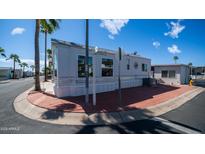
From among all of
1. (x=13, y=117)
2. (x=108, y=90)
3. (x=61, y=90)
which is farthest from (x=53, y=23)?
(x=13, y=117)

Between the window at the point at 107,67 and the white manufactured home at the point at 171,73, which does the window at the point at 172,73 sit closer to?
the white manufactured home at the point at 171,73

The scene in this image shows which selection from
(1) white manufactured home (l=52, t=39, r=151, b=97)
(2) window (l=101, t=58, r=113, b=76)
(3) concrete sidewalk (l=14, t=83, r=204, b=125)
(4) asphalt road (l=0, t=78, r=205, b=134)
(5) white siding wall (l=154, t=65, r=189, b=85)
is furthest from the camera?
(5) white siding wall (l=154, t=65, r=189, b=85)

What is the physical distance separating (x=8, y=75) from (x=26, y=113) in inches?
1957

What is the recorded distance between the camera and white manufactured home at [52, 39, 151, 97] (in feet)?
27.4

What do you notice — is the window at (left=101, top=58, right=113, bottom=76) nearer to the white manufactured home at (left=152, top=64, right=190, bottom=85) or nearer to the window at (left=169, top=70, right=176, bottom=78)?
the white manufactured home at (left=152, top=64, right=190, bottom=85)

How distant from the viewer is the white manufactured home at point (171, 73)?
19.3 m

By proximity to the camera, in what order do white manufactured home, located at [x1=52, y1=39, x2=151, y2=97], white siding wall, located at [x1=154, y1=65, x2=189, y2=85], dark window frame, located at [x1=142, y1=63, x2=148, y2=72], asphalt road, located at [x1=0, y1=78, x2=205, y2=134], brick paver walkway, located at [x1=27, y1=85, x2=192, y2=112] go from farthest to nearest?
white siding wall, located at [x1=154, y1=65, x2=189, y2=85] < dark window frame, located at [x1=142, y1=63, x2=148, y2=72] < white manufactured home, located at [x1=52, y1=39, x2=151, y2=97] < brick paver walkway, located at [x1=27, y1=85, x2=192, y2=112] < asphalt road, located at [x1=0, y1=78, x2=205, y2=134]

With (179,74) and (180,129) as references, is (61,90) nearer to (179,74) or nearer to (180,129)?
(180,129)

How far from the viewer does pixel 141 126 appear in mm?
4566

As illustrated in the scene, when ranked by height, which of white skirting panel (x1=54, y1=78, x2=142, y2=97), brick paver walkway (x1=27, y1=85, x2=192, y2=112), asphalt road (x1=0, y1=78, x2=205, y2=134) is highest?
white skirting panel (x1=54, y1=78, x2=142, y2=97)

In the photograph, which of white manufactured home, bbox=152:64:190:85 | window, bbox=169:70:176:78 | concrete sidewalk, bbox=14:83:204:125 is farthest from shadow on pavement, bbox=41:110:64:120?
window, bbox=169:70:176:78

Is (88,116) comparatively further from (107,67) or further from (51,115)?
(107,67)

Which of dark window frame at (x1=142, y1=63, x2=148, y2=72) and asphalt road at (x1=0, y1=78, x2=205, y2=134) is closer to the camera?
asphalt road at (x1=0, y1=78, x2=205, y2=134)

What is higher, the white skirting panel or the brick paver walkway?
the white skirting panel
